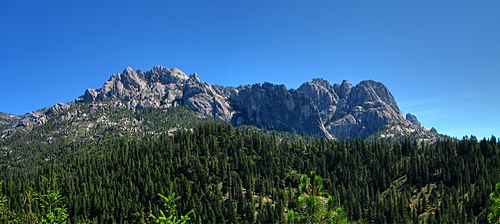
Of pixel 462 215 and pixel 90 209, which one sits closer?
pixel 462 215

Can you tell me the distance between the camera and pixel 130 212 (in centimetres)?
17712

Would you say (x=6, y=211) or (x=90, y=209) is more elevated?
(x=90, y=209)

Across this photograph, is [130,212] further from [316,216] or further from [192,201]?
[316,216]

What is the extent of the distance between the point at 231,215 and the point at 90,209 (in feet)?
215

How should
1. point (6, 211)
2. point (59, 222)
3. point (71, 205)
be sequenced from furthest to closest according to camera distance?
1. point (71, 205)
2. point (59, 222)
3. point (6, 211)

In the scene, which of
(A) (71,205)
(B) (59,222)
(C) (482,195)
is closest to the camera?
(B) (59,222)

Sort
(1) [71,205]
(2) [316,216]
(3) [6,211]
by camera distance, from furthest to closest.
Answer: (1) [71,205], (2) [316,216], (3) [6,211]

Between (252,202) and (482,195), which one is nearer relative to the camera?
(482,195)

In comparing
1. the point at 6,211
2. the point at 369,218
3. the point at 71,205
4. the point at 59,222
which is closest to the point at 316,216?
the point at 59,222

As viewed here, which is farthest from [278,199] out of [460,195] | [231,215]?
[460,195]

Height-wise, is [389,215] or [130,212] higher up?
[130,212]

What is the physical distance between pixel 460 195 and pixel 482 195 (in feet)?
54.6

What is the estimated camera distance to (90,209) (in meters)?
181

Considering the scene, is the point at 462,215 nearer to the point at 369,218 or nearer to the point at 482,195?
the point at 482,195
